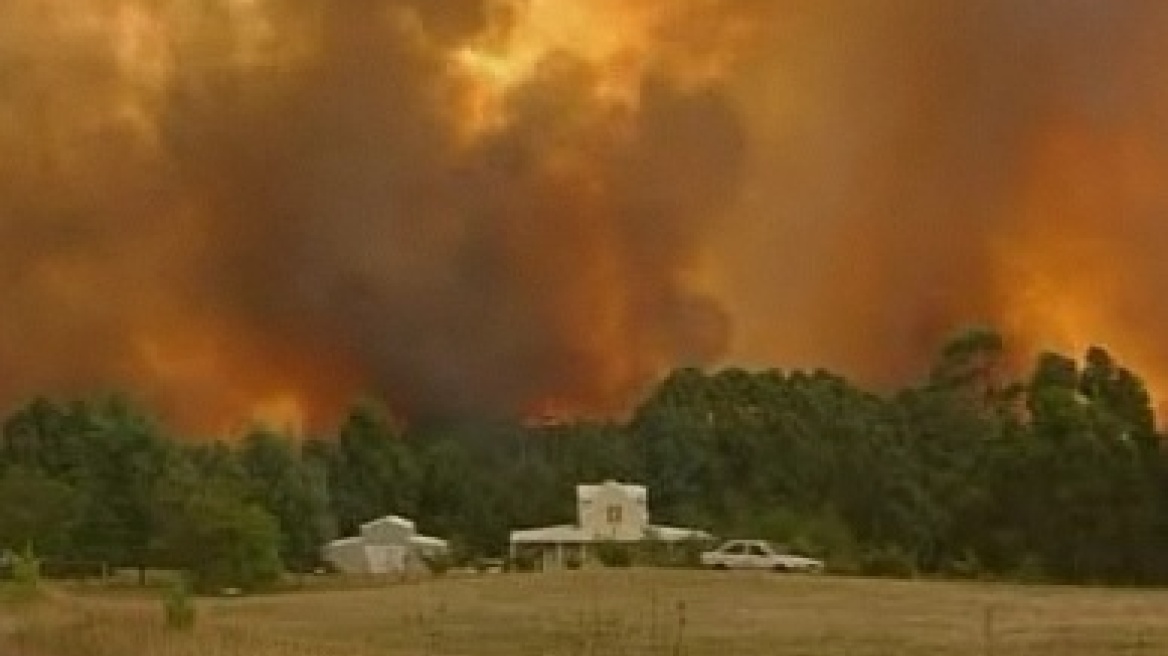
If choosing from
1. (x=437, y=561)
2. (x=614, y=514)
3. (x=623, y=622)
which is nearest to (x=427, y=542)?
(x=437, y=561)

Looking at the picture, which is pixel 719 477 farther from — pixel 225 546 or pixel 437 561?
pixel 225 546

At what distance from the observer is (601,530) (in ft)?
322

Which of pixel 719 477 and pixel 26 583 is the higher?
pixel 719 477

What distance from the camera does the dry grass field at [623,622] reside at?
35781 mm

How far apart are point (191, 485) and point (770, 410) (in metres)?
35.2

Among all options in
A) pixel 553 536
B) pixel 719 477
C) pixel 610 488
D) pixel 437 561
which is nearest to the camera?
pixel 437 561

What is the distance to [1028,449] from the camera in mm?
91188

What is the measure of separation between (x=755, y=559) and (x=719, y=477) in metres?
27.5

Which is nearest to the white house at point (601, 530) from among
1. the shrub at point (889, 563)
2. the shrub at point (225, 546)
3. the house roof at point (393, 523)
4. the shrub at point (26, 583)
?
the house roof at point (393, 523)

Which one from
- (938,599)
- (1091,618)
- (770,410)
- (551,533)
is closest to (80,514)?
(551,533)

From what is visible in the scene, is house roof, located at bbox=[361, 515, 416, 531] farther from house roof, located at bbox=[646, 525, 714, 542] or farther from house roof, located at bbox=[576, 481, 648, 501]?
house roof, located at bbox=[646, 525, 714, 542]

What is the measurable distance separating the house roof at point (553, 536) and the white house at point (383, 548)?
3138 mm

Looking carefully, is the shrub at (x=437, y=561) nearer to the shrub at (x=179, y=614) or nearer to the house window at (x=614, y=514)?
the house window at (x=614, y=514)

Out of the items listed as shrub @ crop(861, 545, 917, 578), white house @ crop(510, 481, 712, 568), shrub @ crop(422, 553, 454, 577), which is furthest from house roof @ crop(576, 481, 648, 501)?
shrub @ crop(861, 545, 917, 578)
